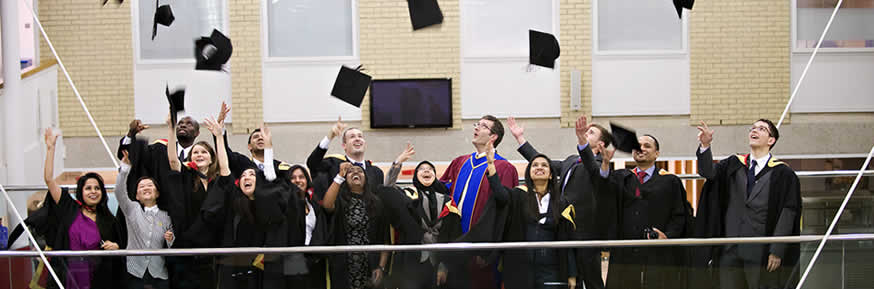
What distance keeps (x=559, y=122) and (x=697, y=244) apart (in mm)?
6857

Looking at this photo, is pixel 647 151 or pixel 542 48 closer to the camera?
pixel 647 151

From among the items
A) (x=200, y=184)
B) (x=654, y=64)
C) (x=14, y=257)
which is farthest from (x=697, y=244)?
(x=654, y=64)

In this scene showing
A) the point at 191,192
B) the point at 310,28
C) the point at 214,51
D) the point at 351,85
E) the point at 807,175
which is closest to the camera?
the point at 191,192

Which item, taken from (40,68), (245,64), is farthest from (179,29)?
(40,68)

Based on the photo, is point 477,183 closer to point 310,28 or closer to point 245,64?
point 310,28

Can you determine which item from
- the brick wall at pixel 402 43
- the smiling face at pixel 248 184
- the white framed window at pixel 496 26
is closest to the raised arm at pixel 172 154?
the smiling face at pixel 248 184

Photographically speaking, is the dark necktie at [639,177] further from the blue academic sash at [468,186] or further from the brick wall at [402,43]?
the brick wall at [402,43]

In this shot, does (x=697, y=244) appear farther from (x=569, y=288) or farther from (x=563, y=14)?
(x=563, y=14)

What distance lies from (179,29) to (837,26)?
296 inches

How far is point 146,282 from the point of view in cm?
456

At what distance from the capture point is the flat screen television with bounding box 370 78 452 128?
443 inches

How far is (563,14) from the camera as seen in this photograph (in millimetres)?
11211

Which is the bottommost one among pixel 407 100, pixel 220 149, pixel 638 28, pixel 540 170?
pixel 540 170

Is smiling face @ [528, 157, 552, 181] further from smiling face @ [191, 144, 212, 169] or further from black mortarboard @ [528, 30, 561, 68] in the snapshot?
black mortarboard @ [528, 30, 561, 68]
